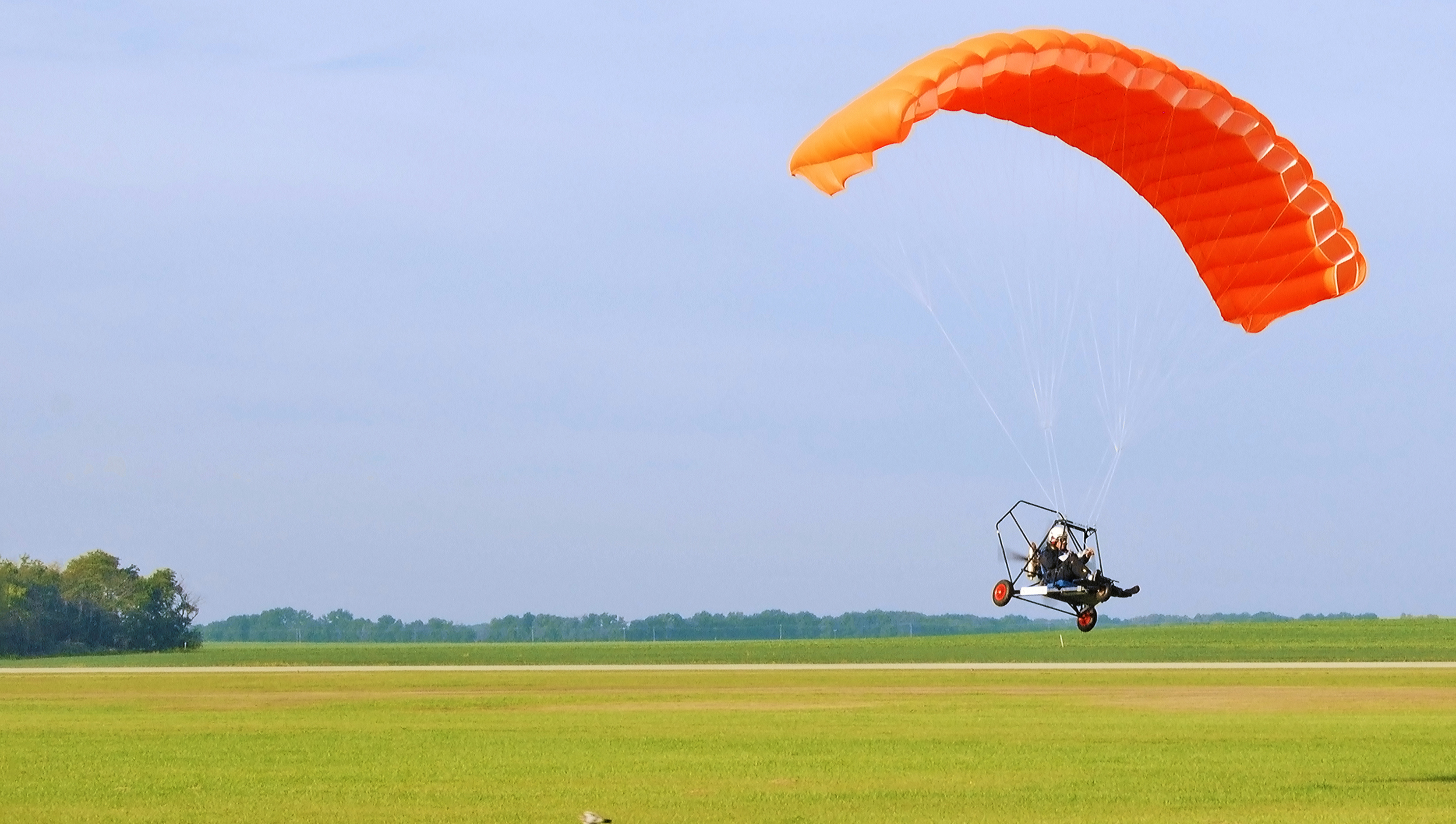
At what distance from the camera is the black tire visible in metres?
18.3

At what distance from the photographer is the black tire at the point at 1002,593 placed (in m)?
18.3

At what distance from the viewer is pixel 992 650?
6838cm

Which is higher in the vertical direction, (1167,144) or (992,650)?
(1167,144)

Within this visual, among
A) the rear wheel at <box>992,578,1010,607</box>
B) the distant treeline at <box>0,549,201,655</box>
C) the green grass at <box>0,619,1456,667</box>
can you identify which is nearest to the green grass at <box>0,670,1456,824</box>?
Answer: the rear wheel at <box>992,578,1010,607</box>

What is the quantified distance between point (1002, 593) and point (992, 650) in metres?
51.3

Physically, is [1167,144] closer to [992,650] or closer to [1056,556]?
[1056,556]

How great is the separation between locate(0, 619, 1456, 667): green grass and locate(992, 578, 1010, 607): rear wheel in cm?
4056

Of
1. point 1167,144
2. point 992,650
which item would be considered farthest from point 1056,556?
point 992,650

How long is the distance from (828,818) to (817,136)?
8358 millimetres

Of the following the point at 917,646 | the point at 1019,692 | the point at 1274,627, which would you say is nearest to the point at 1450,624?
the point at 1274,627

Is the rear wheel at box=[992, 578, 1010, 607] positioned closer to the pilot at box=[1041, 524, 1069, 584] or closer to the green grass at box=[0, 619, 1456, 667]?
the pilot at box=[1041, 524, 1069, 584]

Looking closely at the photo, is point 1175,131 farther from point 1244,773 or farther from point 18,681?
point 18,681

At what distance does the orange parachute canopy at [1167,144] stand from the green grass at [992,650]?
3969 centimetres

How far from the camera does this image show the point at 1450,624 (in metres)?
97.8
